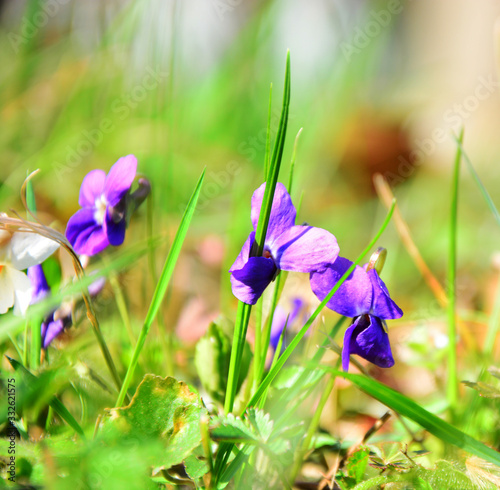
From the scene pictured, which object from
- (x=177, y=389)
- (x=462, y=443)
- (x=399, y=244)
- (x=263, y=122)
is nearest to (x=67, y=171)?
(x=263, y=122)

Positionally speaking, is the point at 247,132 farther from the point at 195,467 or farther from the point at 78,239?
the point at 195,467

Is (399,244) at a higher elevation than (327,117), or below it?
below

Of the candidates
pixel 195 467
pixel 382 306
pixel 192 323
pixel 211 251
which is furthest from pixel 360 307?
pixel 211 251

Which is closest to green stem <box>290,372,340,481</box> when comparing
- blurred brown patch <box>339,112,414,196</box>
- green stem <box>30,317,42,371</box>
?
green stem <box>30,317,42,371</box>

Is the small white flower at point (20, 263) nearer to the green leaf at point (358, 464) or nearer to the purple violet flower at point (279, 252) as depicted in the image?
the purple violet flower at point (279, 252)

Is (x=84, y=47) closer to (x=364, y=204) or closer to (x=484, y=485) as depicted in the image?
(x=364, y=204)

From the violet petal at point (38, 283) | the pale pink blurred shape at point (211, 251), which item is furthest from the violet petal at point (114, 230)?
the pale pink blurred shape at point (211, 251)
